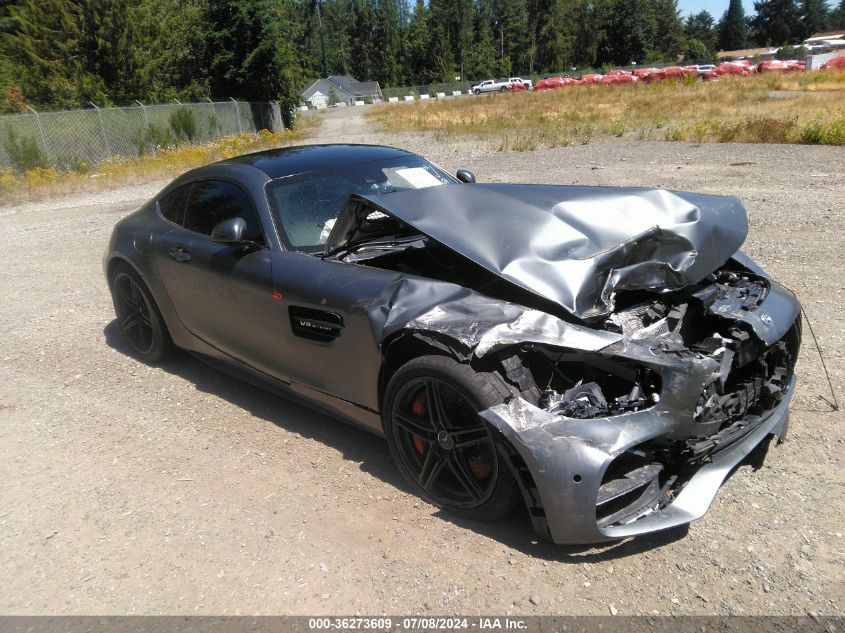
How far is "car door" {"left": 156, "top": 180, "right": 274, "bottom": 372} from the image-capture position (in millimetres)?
3951

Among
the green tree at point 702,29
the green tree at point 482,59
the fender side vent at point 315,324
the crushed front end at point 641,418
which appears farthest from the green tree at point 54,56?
the green tree at point 702,29

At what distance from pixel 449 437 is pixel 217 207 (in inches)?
98.8

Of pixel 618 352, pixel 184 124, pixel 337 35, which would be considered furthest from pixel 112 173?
pixel 337 35

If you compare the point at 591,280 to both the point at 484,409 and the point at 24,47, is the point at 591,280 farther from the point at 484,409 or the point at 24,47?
the point at 24,47

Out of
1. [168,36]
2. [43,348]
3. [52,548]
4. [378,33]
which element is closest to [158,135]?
[168,36]

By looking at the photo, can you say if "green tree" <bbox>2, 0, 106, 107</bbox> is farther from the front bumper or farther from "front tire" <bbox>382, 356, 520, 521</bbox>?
the front bumper

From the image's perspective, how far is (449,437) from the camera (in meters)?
2.98

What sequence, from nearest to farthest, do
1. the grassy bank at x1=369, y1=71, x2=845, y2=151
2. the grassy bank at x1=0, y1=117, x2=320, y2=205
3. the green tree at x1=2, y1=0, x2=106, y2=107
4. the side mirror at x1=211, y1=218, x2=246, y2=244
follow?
the side mirror at x1=211, y1=218, x2=246, y2=244 → the grassy bank at x1=369, y1=71, x2=845, y2=151 → the grassy bank at x1=0, y1=117, x2=320, y2=205 → the green tree at x1=2, y1=0, x2=106, y2=107

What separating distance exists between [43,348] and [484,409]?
489 centimetres

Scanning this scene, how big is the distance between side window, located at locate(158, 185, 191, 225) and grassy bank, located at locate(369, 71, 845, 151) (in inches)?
573

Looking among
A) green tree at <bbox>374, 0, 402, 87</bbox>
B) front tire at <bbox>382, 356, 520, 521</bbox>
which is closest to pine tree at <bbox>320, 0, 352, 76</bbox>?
green tree at <bbox>374, 0, 402, 87</bbox>

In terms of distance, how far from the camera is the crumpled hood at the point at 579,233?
9.94ft

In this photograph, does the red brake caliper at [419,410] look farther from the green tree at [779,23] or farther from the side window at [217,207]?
the green tree at [779,23]

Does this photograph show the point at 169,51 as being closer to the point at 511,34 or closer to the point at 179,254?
the point at 179,254
